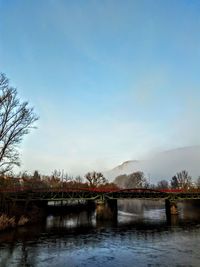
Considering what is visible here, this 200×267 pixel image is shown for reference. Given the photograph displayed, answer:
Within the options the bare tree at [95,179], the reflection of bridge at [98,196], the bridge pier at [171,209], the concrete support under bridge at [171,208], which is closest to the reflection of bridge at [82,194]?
the reflection of bridge at [98,196]

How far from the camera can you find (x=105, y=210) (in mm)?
63562

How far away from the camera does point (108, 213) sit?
6334cm

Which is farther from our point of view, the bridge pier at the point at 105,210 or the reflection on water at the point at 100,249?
the bridge pier at the point at 105,210

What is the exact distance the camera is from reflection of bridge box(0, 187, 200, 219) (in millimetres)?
55312

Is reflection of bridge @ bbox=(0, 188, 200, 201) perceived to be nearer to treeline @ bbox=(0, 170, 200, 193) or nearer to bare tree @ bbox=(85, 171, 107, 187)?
treeline @ bbox=(0, 170, 200, 193)

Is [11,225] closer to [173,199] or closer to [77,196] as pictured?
[77,196]

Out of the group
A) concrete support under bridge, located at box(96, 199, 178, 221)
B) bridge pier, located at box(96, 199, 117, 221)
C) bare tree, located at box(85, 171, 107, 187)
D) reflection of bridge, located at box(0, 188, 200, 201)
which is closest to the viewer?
reflection of bridge, located at box(0, 188, 200, 201)

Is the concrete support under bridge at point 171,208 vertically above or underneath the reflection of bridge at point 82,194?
underneath

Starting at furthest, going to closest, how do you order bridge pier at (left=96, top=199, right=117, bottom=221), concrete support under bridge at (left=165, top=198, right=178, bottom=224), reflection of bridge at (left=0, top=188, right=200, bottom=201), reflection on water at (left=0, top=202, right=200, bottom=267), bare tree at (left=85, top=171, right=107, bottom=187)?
1. bare tree at (left=85, top=171, right=107, bottom=187)
2. concrete support under bridge at (left=165, top=198, right=178, bottom=224)
3. bridge pier at (left=96, top=199, right=117, bottom=221)
4. reflection of bridge at (left=0, top=188, right=200, bottom=201)
5. reflection on water at (left=0, top=202, right=200, bottom=267)

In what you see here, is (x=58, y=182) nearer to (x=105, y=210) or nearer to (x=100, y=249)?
(x=105, y=210)

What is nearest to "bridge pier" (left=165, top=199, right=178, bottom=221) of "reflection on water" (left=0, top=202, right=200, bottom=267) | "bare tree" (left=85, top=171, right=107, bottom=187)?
"reflection on water" (left=0, top=202, right=200, bottom=267)

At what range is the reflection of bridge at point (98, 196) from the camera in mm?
55312

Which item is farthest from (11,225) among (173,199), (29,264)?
(173,199)

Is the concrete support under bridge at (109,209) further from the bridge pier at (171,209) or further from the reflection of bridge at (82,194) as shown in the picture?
the reflection of bridge at (82,194)
